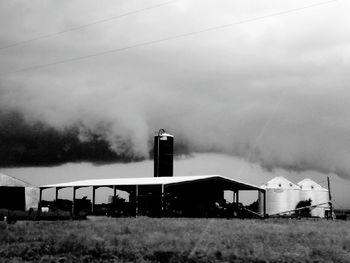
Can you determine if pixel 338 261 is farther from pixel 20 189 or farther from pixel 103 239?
pixel 20 189

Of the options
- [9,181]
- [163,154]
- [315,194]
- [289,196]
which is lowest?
[289,196]

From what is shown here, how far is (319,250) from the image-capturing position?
50.4 ft

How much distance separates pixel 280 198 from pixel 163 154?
1607 centimetres

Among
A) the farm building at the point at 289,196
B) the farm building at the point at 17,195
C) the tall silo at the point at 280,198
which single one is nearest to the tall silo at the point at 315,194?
the farm building at the point at 289,196

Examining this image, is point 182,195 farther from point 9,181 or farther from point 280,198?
point 280,198

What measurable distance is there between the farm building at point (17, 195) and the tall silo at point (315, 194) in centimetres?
3398

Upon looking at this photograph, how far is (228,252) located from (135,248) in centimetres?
324

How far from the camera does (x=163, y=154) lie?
182 feet

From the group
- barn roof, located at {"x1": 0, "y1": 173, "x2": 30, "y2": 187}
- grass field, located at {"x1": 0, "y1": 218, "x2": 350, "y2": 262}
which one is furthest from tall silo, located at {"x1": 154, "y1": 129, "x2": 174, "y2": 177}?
grass field, located at {"x1": 0, "y1": 218, "x2": 350, "y2": 262}

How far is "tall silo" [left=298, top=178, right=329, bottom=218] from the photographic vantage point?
57156mm

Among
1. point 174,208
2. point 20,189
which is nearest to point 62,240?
point 174,208

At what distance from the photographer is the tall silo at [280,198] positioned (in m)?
56.3

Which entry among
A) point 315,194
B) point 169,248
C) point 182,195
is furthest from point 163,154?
point 169,248

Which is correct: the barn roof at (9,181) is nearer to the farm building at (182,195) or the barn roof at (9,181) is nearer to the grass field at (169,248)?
the farm building at (182,195)
